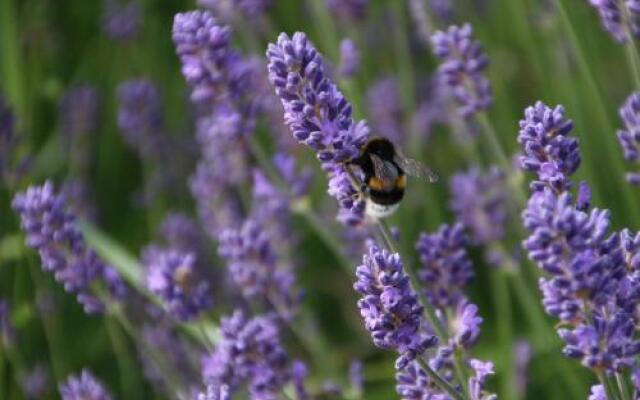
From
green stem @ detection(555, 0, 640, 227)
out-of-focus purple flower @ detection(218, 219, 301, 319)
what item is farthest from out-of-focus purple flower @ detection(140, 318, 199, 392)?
green stem @ detection(555, 0, 640, 227)

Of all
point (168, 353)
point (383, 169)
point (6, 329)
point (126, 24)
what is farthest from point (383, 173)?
point (126, 24)

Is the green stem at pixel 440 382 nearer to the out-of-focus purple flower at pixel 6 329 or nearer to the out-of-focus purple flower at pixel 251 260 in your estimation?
the out-of-focus purple flower at pixel 251 260

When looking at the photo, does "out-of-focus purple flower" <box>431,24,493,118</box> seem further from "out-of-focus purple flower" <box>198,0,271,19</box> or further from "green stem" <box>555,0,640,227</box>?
"out-of-focus purple flower" <box>198,0,271,19</box>

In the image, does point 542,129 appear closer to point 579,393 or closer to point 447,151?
point 579,393

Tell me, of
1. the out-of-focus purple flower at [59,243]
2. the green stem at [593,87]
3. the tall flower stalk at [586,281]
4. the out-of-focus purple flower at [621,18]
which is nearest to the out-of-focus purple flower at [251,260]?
the out-of-focus purple flower at [59,243]

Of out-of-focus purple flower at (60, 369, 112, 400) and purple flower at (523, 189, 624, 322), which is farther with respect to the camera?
out-of-focus purple flower at (60, 369, 112, 400)

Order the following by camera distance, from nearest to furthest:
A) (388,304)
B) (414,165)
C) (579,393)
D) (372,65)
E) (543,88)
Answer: (388,304), (414,165), (579,393), (543,88), (372,65)

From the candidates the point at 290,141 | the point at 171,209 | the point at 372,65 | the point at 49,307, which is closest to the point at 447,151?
the point at 372,65
